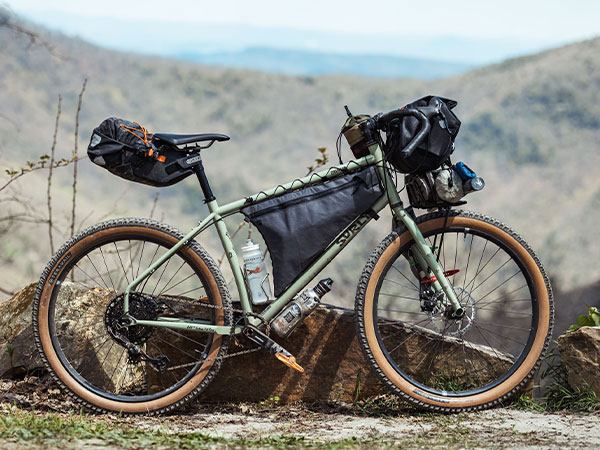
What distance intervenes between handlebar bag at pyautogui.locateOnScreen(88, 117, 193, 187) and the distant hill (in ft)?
34.8

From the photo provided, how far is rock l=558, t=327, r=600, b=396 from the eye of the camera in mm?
3822

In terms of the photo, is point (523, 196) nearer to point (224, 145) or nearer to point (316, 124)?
point (316, 124)

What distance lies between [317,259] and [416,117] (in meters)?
0.89

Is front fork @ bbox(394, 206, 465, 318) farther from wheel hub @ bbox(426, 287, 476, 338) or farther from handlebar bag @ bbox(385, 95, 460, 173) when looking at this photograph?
handlebar bag @ bbox(385, 95, 460, 173)

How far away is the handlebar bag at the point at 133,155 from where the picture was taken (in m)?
3.62

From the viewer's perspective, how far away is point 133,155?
3.64 m

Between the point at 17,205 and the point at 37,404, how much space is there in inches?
348

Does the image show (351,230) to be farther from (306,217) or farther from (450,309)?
(450,309)

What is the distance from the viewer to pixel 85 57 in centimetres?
2145

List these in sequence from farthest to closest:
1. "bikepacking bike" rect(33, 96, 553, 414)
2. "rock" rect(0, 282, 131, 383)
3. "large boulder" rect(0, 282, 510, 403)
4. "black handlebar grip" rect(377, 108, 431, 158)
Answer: "rock" rect(0, 282, 131, 383), "large boulder" rect(0, 282, 510, 403), "bikepacking bike" rect(33, 96, 553, 414), "black handlebar grip" rect(377, 108, 431, 158)

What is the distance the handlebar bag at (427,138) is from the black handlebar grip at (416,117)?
42 mm

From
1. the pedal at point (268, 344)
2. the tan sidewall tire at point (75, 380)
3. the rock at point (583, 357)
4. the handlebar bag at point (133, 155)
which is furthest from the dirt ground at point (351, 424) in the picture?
the handlebar bag at point (133, 155)

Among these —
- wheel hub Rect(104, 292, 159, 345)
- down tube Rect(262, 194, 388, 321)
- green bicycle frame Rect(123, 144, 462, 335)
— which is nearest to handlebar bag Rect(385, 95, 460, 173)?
green bicycle frame Rect(123, 144, 462, 335)

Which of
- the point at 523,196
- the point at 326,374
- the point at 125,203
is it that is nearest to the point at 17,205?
the point at 125,203
